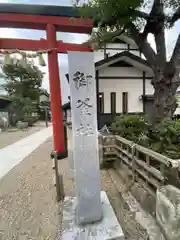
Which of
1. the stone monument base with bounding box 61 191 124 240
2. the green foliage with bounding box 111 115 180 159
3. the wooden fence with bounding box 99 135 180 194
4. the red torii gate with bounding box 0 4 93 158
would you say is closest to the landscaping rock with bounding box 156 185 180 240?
the wooden fence with bounding box 99 135 180 194

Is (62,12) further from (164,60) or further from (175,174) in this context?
(175,174)

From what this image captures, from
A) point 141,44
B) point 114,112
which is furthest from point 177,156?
point 114,112

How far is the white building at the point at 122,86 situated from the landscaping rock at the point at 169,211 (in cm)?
682

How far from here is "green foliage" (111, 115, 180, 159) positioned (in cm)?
308

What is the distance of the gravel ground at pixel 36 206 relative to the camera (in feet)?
8.09

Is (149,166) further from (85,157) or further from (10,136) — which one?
(10,136)

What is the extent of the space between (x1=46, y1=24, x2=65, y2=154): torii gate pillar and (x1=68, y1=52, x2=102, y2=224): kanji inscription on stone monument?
3016mm

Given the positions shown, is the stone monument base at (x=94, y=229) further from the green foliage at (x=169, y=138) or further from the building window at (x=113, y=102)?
the building window at (x=113, y=102)

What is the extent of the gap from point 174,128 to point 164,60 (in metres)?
2.04

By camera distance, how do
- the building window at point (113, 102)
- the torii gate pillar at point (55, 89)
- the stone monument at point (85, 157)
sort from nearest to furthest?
the stone monument at point (85, 157) → the torii gate pillar at point (55, 89) → the building window at point (113, 102)

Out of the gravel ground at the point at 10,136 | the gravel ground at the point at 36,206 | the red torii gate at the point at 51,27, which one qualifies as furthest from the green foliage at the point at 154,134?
the gravel ground at the point at 10,136

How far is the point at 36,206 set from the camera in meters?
3.11

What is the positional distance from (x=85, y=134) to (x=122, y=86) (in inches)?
287

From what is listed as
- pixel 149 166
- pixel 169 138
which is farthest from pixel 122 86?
pixel 149 166
